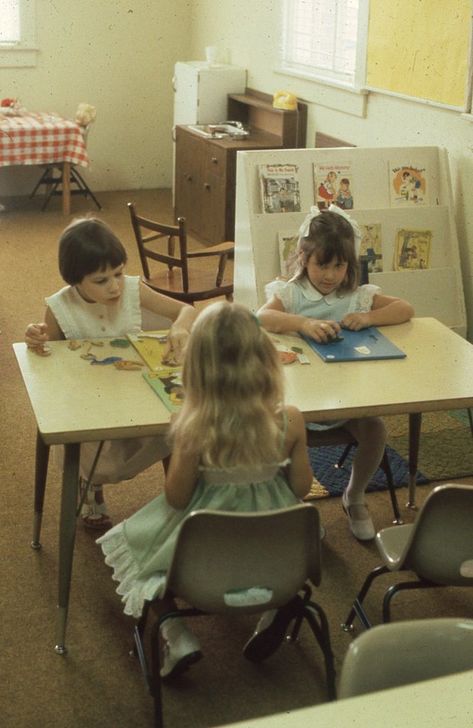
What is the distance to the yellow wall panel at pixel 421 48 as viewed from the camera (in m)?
4.20

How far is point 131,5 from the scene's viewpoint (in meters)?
7.45

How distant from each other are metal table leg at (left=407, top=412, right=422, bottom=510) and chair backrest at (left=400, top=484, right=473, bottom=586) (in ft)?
2.95

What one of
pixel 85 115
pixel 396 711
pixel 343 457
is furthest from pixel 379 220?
pixel 85 115

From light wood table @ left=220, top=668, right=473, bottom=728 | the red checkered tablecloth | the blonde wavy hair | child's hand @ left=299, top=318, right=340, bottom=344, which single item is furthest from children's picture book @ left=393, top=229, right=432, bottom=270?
the red checkered tablecloth

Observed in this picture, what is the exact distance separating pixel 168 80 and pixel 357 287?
210 inches

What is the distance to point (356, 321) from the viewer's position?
275cm

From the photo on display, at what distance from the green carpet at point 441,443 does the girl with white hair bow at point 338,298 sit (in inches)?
24.2

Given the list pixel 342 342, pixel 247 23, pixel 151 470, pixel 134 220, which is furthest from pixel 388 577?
pixel 247 23

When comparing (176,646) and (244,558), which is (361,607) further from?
(244,558)

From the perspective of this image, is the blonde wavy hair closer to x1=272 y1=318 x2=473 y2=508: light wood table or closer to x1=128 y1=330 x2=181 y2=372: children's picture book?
x1=272 y1=318 x2=473 y2=508: light wood table

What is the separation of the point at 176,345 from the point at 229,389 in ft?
1.88

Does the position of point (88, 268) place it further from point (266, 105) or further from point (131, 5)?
point (131, 5)

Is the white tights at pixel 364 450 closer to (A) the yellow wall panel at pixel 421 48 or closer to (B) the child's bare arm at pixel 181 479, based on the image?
(B) the child's bare arm at pixel 181 479

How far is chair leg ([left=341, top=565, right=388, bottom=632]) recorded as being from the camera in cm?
234
